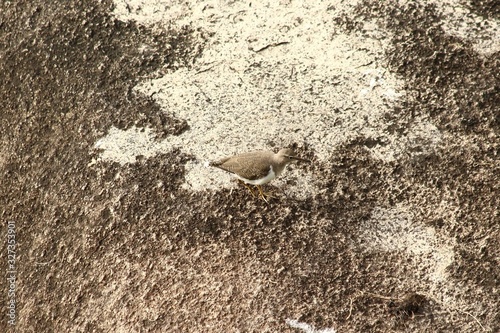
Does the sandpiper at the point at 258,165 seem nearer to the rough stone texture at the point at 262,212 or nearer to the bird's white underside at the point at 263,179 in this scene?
the bird's white underside at the point at 263,179

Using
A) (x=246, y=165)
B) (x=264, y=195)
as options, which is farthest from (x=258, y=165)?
(x=264, y=195)

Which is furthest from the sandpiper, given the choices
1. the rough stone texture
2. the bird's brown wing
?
the rough stone texture

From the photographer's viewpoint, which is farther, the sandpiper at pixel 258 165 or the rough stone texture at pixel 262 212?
the sandpiper at pixel 258 165

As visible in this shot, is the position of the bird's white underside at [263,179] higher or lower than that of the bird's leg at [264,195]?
higher

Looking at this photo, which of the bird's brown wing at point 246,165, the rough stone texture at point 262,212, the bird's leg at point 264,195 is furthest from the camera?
the bird's leg at point 264,195

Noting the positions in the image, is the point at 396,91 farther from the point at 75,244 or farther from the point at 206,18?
the point at 75,244

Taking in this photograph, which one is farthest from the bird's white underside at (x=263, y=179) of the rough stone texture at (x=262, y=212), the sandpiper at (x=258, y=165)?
the rough stone texture at (x=262, y=212)
